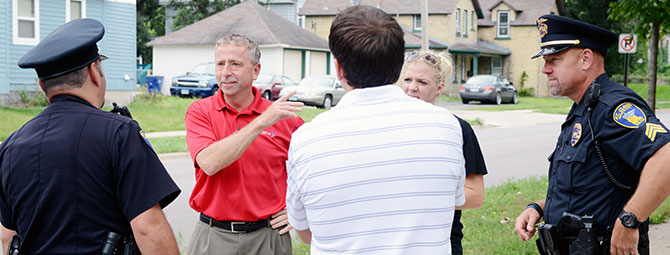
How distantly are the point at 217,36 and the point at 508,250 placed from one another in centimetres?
3233

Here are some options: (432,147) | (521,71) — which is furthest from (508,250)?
(521,71)

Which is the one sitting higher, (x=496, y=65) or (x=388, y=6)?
(x=388, y=6)

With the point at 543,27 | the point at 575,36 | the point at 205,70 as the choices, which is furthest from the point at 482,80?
the point at 575,36

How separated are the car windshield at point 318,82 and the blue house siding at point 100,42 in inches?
274

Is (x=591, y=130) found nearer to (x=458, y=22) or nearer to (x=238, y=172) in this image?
(x=238, y=172)

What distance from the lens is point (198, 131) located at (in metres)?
3.62

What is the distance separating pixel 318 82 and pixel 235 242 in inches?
945

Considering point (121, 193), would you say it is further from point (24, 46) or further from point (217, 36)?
point (217, 36)

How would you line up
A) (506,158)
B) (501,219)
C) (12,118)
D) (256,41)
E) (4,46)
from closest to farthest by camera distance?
1. (501,219)
2. (506,158)
3. (12,118)
4. (4,46)
5. (256,41)

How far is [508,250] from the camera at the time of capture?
6.29 meters

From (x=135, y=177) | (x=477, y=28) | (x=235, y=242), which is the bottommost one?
(x=235, y=242)

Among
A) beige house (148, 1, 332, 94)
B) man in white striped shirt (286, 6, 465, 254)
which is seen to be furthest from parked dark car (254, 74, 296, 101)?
man in white striped shirt (286, 6, 465, 254)

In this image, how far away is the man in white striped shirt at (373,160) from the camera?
2309 mm

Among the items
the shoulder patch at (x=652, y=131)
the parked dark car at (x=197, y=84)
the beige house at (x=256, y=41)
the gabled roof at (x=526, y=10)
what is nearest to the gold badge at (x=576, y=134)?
the shoulder patch at (x=652, y=131)
